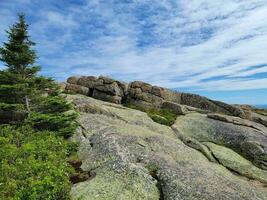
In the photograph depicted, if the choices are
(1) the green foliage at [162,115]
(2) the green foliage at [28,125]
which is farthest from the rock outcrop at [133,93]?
(2) the green foliage at [28,125]

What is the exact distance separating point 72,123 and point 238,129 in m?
26.2

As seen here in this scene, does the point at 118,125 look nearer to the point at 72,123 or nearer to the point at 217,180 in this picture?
the point at 72,123

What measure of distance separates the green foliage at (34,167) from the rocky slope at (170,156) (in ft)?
6.90

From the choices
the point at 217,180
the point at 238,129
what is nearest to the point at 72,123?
the point at 217,180

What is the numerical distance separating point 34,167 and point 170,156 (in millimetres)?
14649

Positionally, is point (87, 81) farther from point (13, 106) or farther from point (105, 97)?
point (13, 106)

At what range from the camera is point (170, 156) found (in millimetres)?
31953

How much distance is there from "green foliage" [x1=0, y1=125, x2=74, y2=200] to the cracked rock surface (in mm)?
2079

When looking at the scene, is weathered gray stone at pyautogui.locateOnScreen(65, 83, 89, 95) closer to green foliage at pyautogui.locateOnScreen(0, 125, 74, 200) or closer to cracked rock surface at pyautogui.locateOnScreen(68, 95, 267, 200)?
cracked rock surface at pyautogui.locateOnScreen(68, 95, 267, 200)

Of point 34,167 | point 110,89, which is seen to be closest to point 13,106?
point 34,167

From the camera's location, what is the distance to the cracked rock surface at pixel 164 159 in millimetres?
24328

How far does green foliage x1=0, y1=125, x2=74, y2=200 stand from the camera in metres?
20.0

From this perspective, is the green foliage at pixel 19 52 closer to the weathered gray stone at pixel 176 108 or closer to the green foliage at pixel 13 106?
the green foliage at pixel 13 106

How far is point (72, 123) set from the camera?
3878 centimetres
